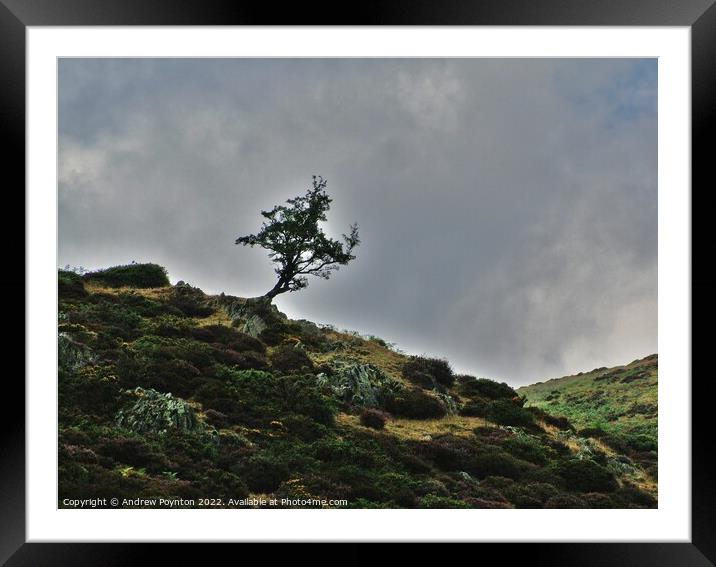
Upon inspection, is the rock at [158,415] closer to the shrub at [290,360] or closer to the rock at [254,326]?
the shrub at [290,360]

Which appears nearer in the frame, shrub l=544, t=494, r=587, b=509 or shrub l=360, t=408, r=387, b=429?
shrub l=544, t=494, r=587, b=509

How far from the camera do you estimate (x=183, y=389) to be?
27.9ft

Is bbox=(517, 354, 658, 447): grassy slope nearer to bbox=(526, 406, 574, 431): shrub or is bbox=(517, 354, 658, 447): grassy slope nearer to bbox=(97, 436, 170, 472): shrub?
bbox=(526, 406, 574, 431): shrub

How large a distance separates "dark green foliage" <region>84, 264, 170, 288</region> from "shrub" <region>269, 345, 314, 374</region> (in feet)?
8.06

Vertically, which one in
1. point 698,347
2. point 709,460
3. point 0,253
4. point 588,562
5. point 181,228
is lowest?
point 588,562

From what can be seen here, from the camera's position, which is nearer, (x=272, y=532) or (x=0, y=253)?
(x=0, y=253)

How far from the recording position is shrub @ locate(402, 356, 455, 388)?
31.6 ft

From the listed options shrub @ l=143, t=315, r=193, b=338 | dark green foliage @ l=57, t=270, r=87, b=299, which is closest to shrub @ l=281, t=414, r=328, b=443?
shrub @ l=143, t=315, r=193, b=338

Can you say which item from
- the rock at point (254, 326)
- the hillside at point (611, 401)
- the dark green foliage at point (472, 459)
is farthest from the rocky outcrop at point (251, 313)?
the hillside at point (611, 401)
